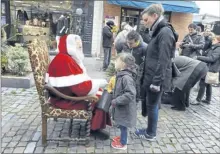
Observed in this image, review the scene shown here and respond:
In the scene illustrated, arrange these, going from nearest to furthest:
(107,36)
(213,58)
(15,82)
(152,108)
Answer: (152,108)
(213,58)
(15,82)
(107,36)

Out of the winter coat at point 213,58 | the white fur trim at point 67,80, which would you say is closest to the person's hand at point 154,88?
the white fur trim at point 67,80

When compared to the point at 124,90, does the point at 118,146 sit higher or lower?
lower

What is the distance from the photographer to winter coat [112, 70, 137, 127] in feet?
8.98

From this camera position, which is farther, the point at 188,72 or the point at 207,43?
the point at 207,43

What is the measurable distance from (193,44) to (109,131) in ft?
10.7

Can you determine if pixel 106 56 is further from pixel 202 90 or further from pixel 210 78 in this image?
pixel 210 78

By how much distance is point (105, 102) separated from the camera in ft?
9.68

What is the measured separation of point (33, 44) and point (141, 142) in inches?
75.3

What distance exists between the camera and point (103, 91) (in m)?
3.09

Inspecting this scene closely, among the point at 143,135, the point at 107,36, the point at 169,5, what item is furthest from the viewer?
the point at 169,5

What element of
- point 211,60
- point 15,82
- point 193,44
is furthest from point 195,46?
point 15,82

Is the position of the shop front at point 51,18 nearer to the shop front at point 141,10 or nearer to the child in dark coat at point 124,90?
the shop front at point 141,10

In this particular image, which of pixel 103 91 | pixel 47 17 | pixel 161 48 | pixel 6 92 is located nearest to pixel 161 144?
Answer: pixel 103 91

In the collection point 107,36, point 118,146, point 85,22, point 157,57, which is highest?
point 85,22
